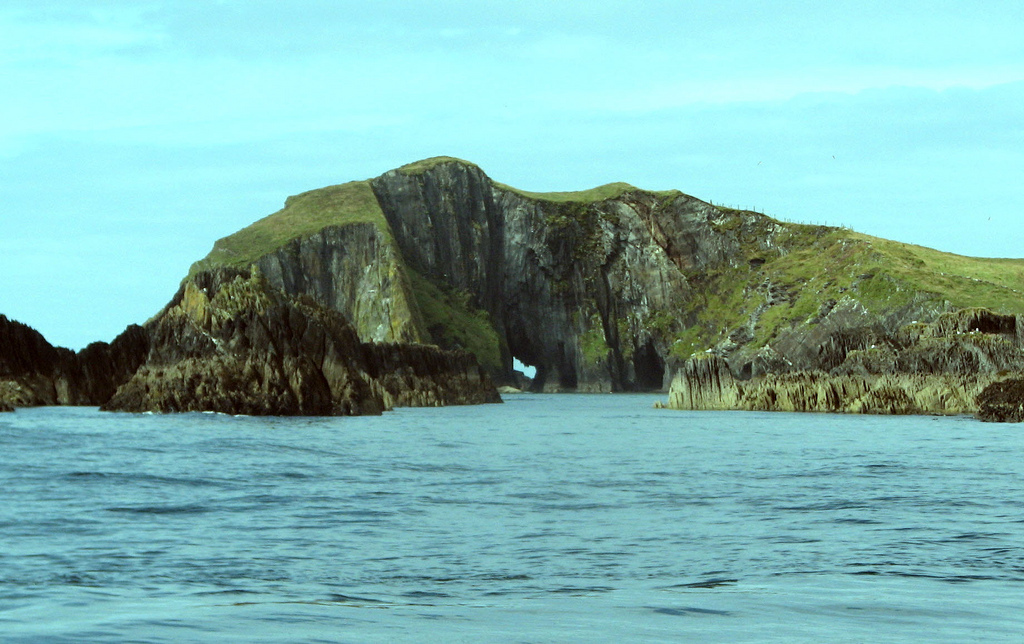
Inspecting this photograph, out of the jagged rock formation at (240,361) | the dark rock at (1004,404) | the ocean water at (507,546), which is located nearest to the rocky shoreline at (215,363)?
the jagged rock formation at (240,361)

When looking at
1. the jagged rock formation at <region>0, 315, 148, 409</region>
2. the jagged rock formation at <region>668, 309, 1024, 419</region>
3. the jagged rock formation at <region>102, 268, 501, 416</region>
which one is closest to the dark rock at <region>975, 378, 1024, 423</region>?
the jagged rock formation at <region>668, 309, 1024, 419</region>

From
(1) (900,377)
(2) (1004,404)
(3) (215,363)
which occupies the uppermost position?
(3) (215,363)

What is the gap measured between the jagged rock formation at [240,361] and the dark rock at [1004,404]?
145ft

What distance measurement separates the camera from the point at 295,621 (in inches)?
567

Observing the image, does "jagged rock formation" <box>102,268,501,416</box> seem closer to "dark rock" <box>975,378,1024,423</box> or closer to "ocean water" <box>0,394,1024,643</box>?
"ocean water" <box>0,394,1024,643</box>

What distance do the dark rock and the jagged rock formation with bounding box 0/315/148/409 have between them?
7230 cm

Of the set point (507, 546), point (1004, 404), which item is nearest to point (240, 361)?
point (1004, 404)

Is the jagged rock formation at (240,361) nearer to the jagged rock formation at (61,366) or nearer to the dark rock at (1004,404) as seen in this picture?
the jagged rock formation at (61,366)

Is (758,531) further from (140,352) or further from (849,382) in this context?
(140,352)

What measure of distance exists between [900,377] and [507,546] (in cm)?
7716

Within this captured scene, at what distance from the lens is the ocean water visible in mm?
14453

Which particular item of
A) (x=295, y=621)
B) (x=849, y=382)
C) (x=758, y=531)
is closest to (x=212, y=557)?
(x=295, y=621)

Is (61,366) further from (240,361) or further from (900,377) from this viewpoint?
(900,377)

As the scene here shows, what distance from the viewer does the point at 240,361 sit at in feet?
276
